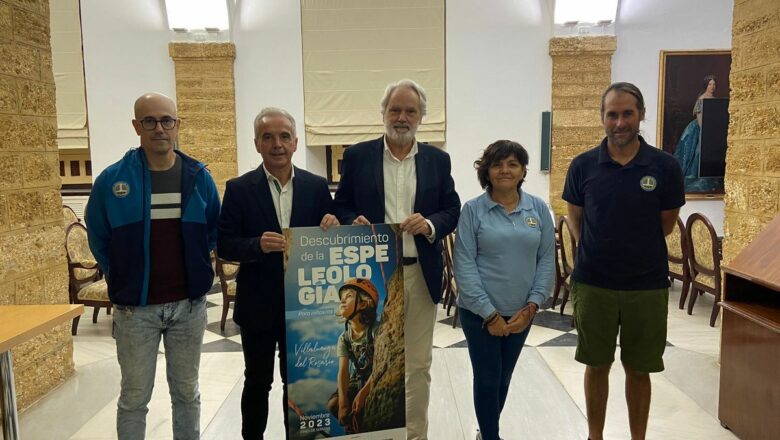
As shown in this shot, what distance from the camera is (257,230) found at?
6.61 ft

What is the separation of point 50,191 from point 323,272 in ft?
7.35

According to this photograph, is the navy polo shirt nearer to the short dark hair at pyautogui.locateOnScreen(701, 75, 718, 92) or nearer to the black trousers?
the black trousers

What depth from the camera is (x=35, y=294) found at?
10.3 ft

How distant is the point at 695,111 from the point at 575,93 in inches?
Result: 59.0

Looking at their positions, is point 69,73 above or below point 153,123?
above

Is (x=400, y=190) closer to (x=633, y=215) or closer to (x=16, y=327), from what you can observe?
(x=633, y=215)

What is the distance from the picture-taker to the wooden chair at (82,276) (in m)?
4.40

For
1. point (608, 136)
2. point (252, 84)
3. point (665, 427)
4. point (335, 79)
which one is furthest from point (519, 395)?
point (252, 84)

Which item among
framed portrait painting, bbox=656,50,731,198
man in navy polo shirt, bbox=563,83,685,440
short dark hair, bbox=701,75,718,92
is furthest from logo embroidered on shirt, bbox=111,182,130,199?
short dark hair, bbox=701,75,718,92

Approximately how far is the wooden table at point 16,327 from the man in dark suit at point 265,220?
581 mm

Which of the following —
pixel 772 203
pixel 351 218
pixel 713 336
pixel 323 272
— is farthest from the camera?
pixel 713 336

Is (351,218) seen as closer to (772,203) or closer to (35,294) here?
(35,294)

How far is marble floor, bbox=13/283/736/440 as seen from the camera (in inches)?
107

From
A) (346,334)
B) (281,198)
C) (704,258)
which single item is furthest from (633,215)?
(704,258)
